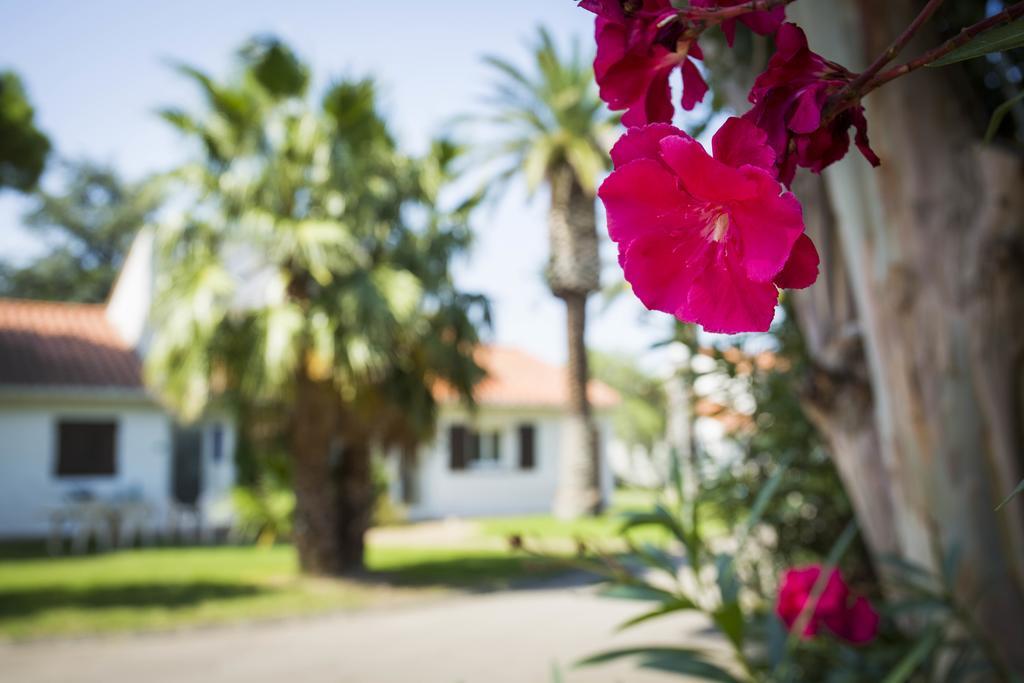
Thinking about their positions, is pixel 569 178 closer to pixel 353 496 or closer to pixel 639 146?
pixel 353 496

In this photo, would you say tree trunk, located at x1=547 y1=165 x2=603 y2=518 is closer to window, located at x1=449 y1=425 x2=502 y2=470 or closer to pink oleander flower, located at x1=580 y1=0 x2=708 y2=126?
window, located at x1=449 y1=425 x2=502 y2=470

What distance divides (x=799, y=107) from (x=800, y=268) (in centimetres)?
9

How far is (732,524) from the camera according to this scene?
9.66ft

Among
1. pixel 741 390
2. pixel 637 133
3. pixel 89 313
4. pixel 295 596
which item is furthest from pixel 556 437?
pixel 637 133

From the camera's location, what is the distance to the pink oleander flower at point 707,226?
1.35 ft

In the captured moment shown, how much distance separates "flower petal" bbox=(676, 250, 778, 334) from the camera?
43 cm

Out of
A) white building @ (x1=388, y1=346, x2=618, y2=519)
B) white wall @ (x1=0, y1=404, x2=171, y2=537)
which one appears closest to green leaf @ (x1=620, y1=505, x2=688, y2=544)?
white wall @ (x1=0, y1=404, x2=171, y2=537)

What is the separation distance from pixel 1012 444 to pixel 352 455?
1013 centimetres

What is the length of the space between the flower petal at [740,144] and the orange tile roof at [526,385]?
2094 centimetres

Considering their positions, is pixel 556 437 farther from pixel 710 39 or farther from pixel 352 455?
pixel 710 39

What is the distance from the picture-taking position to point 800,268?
439mm

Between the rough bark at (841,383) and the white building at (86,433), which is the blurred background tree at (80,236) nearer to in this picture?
the white building at (86,433)

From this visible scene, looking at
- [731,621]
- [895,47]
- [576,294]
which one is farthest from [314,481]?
[895,47]

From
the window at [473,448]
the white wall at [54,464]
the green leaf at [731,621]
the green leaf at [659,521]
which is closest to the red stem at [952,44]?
the green leaf at [731,621]
